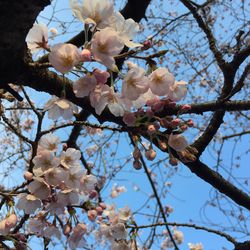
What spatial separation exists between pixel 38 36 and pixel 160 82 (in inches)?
15.5

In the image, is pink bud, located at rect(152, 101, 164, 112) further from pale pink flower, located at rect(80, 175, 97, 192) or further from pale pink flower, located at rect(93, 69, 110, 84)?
pale pink flower, located at rect(80, 175, 97, 192)

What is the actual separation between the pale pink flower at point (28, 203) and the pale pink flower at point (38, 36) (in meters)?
0.54

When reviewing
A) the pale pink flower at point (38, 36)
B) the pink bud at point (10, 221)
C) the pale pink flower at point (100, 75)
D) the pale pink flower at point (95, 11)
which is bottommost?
the pink bud at point (10, 221)

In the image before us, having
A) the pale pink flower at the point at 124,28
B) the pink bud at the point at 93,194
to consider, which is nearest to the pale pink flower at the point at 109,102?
the pale pink flower at the point at 124,28

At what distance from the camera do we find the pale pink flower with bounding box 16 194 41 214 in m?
1.43

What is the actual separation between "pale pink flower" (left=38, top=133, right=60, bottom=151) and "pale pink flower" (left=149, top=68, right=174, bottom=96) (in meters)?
0.48

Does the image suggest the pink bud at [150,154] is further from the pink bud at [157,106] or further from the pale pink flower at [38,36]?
the pale pink flower at [38,36]

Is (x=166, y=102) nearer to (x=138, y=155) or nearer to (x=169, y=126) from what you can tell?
(x=169, y=126)

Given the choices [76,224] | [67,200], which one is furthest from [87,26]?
[76,224]

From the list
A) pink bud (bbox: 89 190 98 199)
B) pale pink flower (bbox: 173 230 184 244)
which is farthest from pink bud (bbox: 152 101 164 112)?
pale pink flower (bbox: 173 230 184 244)

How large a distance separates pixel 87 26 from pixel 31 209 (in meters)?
0.71

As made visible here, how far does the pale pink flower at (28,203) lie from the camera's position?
1427 mm

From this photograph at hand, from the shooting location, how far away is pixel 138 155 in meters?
1.24

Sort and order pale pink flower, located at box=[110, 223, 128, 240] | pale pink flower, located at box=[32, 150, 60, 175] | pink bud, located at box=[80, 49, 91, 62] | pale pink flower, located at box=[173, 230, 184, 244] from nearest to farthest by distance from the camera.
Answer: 1. pink bud, located at box=[80, 49, 91, 62]
2. pale pink flower, located at box=[32, 150, 60, 175]
3. pale pink flower, located at box=[110, 223, 128, 240]
4. pale pink flower, located at box=[173, 230, 184, 244]
